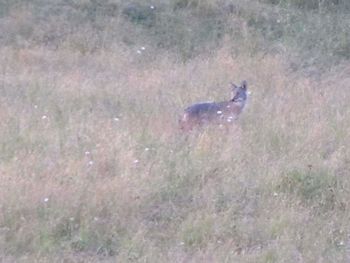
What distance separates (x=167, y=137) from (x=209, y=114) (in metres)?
0.89

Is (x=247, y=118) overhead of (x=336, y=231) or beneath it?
beneath

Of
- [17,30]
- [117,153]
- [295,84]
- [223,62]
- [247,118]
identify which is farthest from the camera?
[17,30]

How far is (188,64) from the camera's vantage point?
562 inches

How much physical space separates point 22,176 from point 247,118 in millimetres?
3519

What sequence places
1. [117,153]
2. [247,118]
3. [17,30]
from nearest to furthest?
[117,153], [247,118], [17,30]

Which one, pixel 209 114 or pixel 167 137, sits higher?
pixel 167 137

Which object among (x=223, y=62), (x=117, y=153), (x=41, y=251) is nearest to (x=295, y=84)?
(x=223, y=62)

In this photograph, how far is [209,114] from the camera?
1049 centimetres

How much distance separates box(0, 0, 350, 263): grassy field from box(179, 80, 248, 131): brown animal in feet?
0.48

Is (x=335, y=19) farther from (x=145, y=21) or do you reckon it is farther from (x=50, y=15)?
(x=50, y=15)

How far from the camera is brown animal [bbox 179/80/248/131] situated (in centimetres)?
1030

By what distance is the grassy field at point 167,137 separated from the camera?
7391 mm

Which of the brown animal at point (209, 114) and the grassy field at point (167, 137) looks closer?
the grassy field at point (167, 137)

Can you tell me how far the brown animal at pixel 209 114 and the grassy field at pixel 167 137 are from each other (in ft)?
0.48
